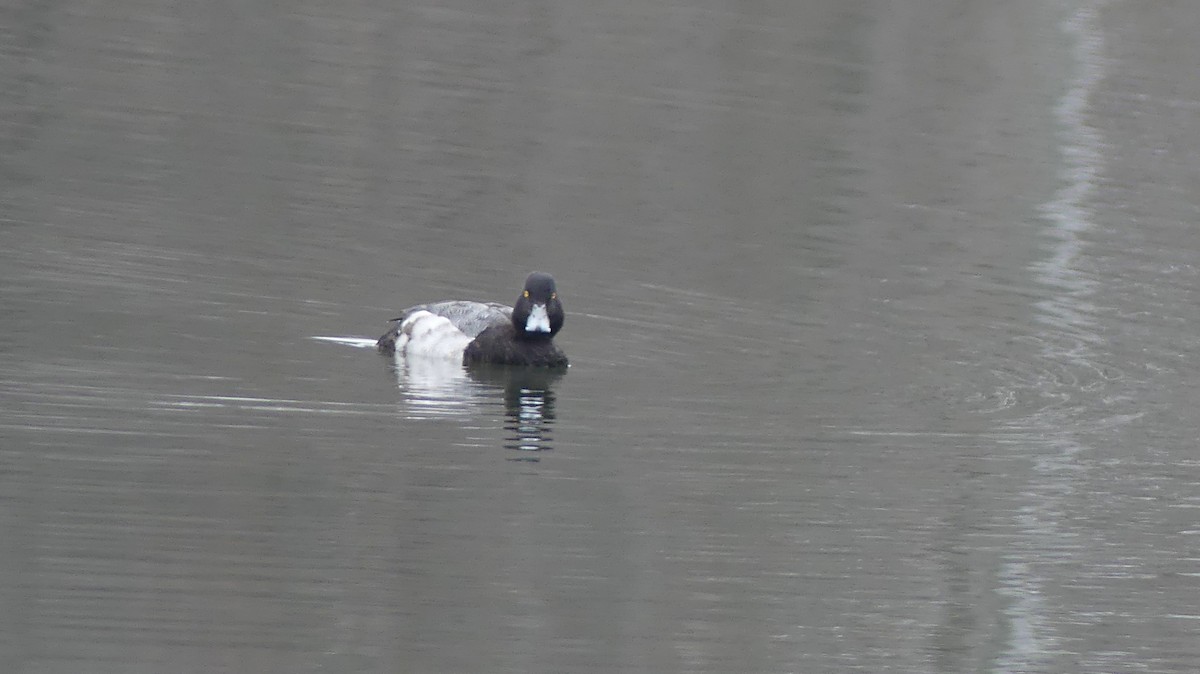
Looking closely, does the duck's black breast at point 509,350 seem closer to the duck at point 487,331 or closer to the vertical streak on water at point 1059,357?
the duck at point 487,331

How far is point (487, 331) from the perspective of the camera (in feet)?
49.1

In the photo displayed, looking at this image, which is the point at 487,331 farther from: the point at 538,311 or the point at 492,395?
the point at 492,395

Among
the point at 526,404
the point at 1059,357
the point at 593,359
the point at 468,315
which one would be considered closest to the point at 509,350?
the point at 468,315

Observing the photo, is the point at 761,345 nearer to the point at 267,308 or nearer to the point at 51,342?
the point at 267,308

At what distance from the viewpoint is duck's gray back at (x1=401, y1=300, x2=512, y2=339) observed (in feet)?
49.5

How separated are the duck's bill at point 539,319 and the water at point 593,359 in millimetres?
403

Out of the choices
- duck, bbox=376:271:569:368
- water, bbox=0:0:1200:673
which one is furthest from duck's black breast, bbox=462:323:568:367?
water, bbox=0:0:1200:673

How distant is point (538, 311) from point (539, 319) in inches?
2.1

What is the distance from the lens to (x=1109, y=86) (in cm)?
2764

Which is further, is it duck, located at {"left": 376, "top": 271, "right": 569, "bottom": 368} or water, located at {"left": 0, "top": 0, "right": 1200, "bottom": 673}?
duck, located at {"left": 376, "top": 271, "right": 569, "bottom": 368}

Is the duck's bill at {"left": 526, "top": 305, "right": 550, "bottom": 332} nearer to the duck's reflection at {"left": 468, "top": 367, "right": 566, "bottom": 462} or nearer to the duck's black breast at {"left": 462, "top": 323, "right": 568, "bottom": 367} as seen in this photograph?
the duck's black breast at {"left": 462, "top": 323, "right": 568, "bottom": 367}

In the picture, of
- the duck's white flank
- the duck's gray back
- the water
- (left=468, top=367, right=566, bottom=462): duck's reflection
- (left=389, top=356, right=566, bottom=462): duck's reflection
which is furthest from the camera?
the duck's gray back

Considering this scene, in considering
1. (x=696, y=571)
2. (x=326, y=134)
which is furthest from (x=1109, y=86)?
(x=696, y=571)

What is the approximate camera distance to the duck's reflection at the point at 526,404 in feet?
41.1
